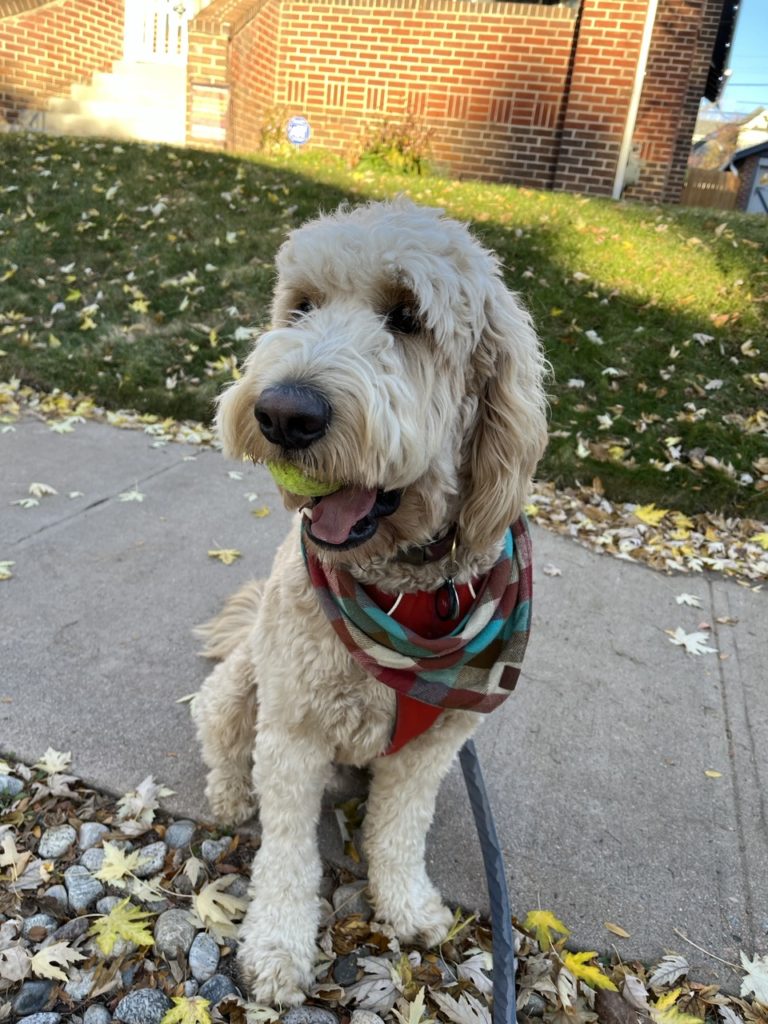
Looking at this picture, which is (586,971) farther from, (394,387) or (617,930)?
(394,387)

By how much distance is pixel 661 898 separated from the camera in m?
2.22

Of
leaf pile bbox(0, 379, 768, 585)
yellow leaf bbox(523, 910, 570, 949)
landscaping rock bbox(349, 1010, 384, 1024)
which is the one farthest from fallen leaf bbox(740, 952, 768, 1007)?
leaf pile bbox(0, 379, 768, 585)

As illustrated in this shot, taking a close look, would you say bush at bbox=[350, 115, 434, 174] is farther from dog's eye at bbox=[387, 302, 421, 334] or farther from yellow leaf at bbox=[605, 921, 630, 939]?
yellow leaf at bbox=[605, 921, 630, 939]

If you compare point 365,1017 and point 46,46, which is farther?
point 46,46

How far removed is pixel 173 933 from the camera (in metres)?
1.96

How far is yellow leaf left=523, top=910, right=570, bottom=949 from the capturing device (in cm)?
207

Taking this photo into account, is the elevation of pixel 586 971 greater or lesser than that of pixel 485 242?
lesser

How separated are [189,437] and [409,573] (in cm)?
400

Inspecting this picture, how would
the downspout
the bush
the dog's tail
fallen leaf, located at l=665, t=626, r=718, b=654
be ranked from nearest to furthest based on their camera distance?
the dog's tail < fallen leaf, located at l=665, t=626, r=718, b=654 < the downspout < the bush

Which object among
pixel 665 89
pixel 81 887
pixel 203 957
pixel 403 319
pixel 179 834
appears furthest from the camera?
pixel 665 89

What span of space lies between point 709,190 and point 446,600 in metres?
24.7

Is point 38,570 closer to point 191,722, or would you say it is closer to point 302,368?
point 191,722

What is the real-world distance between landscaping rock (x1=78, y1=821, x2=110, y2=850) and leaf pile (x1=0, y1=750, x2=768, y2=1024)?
0.09ft

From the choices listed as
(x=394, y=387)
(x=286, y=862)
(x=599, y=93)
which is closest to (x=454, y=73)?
(x=599, y=93)
